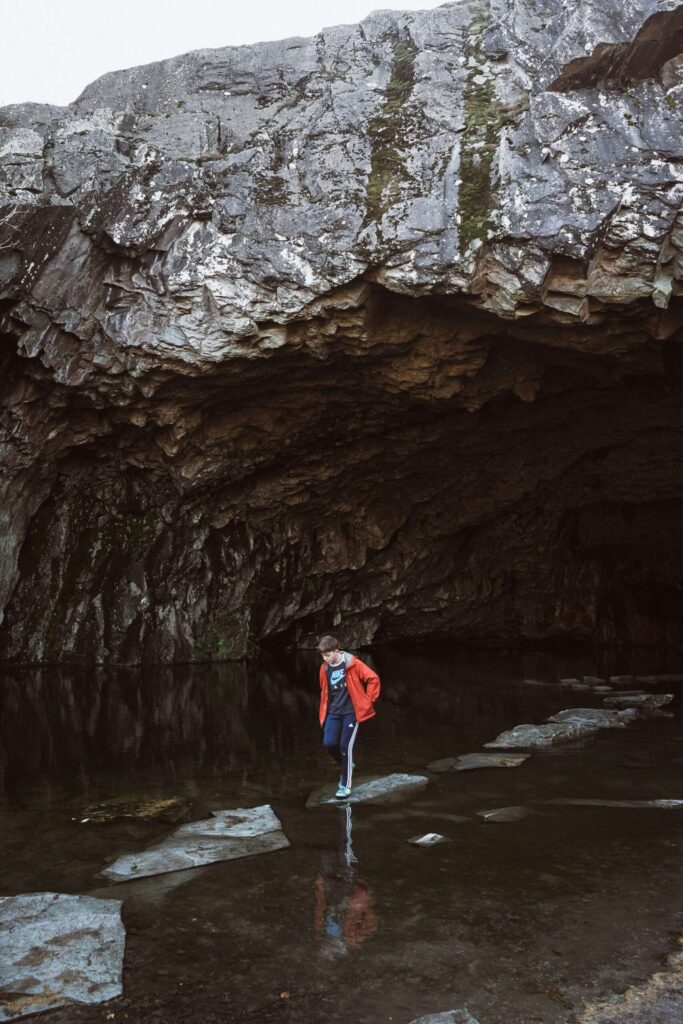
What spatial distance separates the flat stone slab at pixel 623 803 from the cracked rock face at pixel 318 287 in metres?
6.78

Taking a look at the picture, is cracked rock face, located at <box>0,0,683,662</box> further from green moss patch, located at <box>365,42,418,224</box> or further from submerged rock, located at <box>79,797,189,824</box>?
submerged rock, located at <box>79,797,189,824</box>

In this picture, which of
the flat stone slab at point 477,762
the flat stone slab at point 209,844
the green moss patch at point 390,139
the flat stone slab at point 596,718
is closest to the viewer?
the flat stone slab at point 209,844

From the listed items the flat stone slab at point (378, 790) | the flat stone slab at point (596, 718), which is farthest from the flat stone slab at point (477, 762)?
the flat stone slab at point (596, 718)

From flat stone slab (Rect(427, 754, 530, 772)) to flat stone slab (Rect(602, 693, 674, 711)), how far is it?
16.4 feet

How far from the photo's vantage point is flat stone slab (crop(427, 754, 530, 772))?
9031mm

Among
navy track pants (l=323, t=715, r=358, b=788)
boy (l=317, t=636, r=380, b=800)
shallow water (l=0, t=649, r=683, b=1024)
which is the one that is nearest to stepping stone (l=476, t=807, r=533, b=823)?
shallow water (l=0, t=649, r=683, b=1024)

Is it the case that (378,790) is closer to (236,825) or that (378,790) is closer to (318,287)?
(236,825)

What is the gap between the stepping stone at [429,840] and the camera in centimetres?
630

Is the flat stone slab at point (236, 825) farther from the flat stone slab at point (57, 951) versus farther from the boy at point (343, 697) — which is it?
the flat stone slab at point (57, 951)

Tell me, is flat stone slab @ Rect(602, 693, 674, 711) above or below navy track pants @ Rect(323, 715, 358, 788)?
below

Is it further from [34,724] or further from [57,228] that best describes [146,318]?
[34,724]

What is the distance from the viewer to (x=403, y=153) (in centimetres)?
1230

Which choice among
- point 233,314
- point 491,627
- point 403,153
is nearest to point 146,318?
Result: point 233,314

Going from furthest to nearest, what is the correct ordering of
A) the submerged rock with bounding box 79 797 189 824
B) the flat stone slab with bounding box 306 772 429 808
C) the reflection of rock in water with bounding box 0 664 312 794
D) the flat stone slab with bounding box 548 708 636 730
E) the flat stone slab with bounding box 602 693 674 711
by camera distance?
the flat stone slab with bounding box 602 693 674 711 → the flat stone slab with bounding box 548 708 636 730 → the reflection of rock in water with bounding box 0 664 312 794 → the flat stone slab with bounding box 306 772 429 808 → the submerged rock with bounding box 79 797 189 824
